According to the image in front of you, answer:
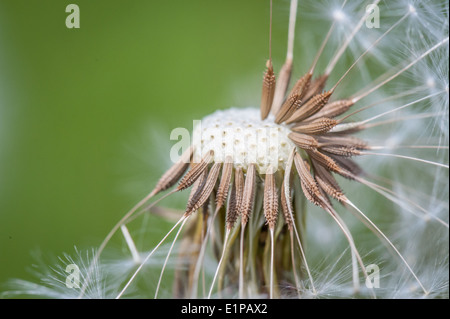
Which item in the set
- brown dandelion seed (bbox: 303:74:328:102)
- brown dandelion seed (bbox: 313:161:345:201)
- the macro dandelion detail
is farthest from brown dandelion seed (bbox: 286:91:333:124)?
brown dandelion seed (bbox: 313:161:345:201)

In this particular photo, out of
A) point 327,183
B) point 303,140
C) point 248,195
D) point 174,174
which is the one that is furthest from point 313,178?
point 174,174

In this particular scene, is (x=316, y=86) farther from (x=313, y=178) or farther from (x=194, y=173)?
(x=194, y=173)

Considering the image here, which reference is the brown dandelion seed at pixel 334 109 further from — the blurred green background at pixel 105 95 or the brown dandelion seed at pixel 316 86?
the blurred green background at pixel 105 95

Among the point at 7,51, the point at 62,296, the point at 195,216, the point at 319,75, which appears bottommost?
the point at 62,296

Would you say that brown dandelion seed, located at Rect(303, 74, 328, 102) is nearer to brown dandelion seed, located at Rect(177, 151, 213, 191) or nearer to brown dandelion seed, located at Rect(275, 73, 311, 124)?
brown dandelion seed, located at Rect(275, 73, 311, 124)

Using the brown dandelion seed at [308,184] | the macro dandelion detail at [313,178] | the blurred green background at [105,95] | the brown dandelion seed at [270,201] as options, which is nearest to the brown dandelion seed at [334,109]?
the macro dandelion detail at [313,178]

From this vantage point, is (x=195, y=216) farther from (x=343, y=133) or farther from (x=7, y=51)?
(x=7, y=51)
